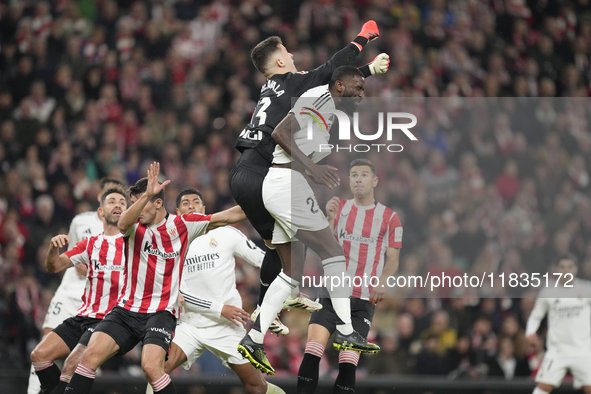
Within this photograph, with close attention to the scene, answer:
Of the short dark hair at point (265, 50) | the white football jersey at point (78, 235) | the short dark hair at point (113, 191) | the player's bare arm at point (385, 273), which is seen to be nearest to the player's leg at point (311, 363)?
the player's bare arm at point (385, 273)

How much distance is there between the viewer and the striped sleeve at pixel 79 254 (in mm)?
7225

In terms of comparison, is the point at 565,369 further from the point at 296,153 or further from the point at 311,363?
the point at 296,153

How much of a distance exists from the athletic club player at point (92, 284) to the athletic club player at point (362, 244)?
201cm

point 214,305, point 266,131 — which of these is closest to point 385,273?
point 214,305

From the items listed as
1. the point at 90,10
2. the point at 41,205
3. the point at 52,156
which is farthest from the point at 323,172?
the point at 90,10

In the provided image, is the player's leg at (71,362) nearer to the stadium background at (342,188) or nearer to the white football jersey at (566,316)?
the stadium background at (342,188)

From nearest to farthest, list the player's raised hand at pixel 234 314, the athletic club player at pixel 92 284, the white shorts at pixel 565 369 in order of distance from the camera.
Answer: the athletic club player at pixel 92 284
the player's raised hand at pixel 234 314
the white shorts at pixel 565 369

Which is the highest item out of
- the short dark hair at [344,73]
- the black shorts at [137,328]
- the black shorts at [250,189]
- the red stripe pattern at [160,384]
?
the short dark hair at [344,73]

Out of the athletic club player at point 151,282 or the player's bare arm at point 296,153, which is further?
the athletic club player at point 151,282

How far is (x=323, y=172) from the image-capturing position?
5.70 metres

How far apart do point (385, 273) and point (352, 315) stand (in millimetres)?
520

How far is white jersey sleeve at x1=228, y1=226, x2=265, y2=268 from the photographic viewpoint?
768 centimetres

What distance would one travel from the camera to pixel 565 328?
928 cm

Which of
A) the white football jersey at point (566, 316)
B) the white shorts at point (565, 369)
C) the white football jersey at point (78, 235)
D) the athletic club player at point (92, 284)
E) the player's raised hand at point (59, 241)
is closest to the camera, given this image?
the player's raised hand at point (59, 241)
